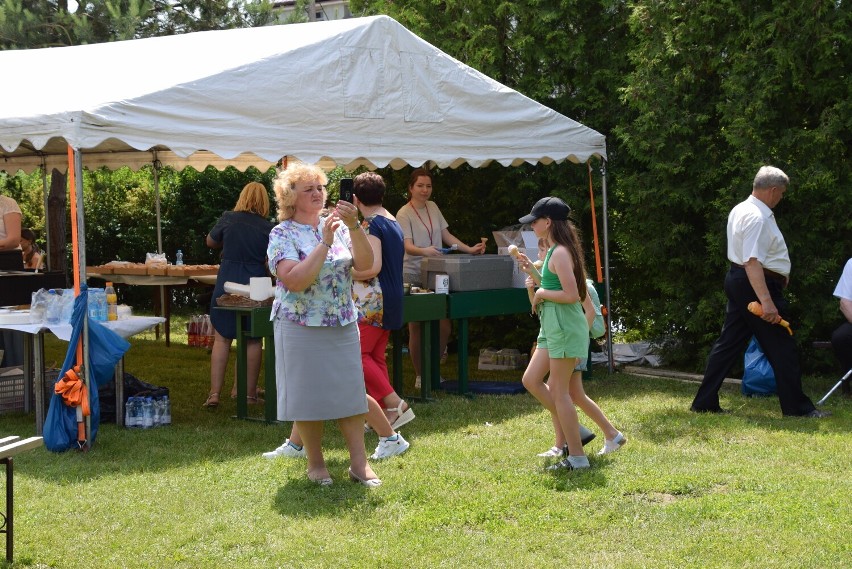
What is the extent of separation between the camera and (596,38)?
10812 millimetres

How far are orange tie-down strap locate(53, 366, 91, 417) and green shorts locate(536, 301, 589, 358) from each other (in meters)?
2.86

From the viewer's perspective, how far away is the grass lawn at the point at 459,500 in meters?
4.69

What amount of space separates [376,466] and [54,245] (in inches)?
357

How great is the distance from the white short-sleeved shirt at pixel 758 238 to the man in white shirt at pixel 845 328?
0.83m

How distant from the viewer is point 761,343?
25.2 ft

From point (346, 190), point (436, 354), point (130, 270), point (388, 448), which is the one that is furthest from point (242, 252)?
point (130, 270)

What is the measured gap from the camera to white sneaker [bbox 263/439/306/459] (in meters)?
6.56

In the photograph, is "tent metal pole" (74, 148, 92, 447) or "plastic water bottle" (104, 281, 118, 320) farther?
"plastic water bottle" (104, 281, 118, 320)

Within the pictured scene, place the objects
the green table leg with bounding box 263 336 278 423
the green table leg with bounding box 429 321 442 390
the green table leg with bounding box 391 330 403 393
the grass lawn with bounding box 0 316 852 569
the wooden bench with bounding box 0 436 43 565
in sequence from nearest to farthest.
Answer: the wooden bench with bounding box 0 436 43 565 → the grass lawn with bounding box 0 316 852 569 → the green table leg with bounding box 263 336 278 423 → the green table leg with bounding box 391 330 403 393 → the green table leg with bounding box 429 321 442 390

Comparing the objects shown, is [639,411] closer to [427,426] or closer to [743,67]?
[427,426]

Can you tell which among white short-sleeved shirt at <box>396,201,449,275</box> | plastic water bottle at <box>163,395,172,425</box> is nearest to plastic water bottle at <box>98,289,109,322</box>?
plastic water bottle at <box>163,395,172,425</box>

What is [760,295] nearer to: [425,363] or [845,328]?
[845,328]

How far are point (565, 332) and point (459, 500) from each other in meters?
1.07

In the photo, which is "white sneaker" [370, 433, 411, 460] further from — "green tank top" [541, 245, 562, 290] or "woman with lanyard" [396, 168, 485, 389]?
"woman with lanyard" [396, 168, 485, 389]
